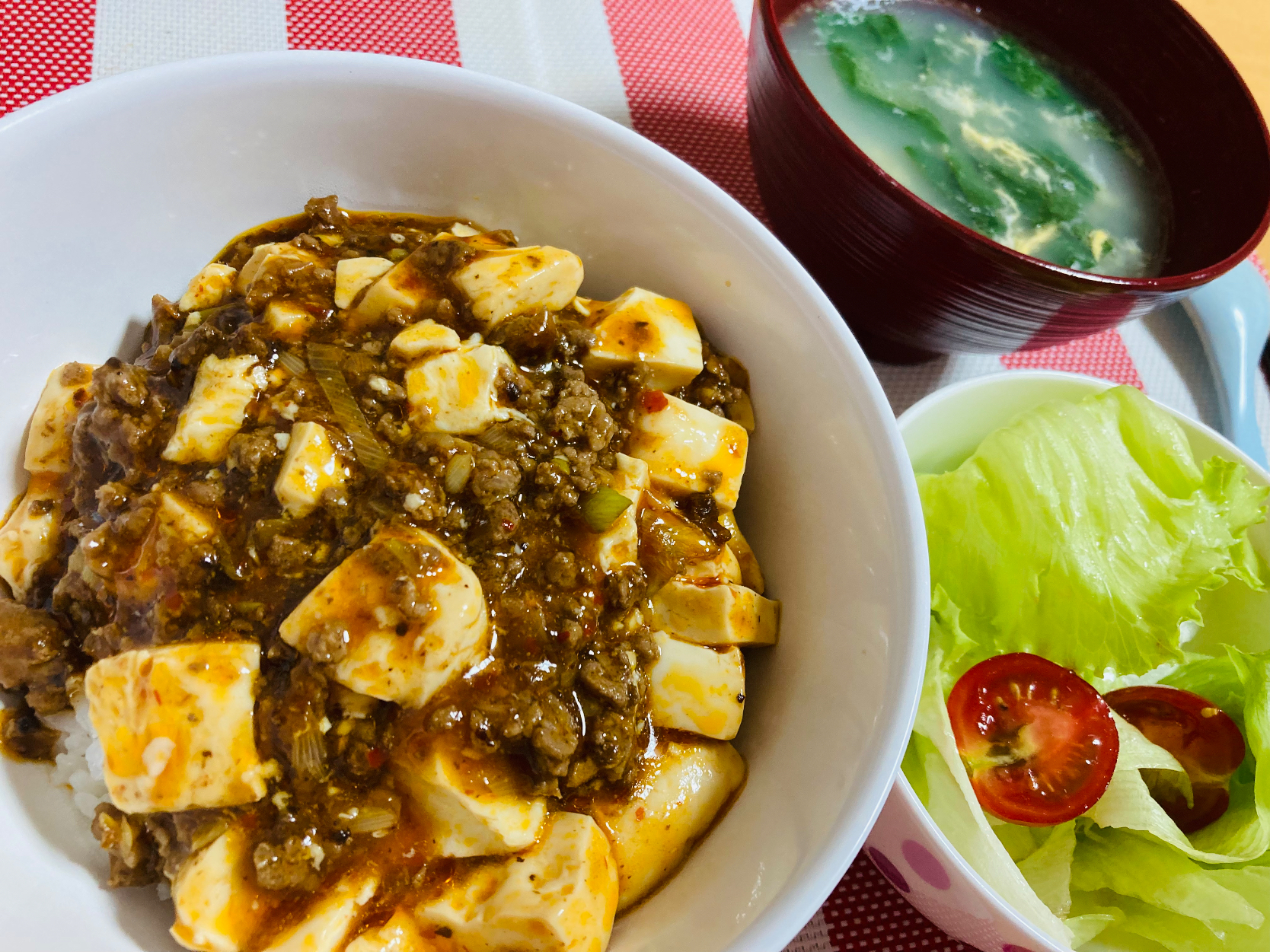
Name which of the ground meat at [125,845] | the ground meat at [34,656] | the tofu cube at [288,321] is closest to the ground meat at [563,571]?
the tofu cube at [288,321]

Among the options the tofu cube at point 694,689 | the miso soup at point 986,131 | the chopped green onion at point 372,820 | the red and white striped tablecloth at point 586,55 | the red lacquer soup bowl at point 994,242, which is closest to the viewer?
the chopped green onion at point 372,820

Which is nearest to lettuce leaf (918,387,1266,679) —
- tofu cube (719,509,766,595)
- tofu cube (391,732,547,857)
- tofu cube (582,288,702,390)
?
tofu cube (719,509,766,595)

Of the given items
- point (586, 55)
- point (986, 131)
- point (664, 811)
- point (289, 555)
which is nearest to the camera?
point (289, 555)

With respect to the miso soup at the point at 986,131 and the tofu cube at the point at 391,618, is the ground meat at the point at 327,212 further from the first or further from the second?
the miso soup at the point at 986,131

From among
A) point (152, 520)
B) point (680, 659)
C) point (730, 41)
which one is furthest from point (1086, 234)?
point (152, 520)

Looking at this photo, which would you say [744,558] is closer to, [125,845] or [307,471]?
[307,471]

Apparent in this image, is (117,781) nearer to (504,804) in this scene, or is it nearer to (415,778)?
(415,778)

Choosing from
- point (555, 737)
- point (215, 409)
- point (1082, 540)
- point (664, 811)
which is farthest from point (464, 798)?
point (1082, 540)
